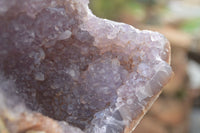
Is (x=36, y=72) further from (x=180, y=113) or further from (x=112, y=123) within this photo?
(x=180, y=113)

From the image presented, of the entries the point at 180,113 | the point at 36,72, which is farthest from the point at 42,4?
the point at 180,113

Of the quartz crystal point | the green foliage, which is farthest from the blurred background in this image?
the quartz crystal point

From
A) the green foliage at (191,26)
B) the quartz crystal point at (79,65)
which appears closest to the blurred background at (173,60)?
the green foliage at (191,26)

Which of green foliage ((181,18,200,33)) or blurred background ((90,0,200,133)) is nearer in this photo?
blurred background ((90,0,200,133))

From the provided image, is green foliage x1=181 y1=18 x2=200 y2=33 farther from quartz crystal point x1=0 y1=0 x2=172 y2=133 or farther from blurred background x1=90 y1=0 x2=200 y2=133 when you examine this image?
quartz crystal point x1=0 y1=0 x2=172 y2=133

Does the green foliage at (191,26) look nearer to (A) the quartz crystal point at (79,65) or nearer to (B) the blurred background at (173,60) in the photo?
(B) the blurred background at (173,60)

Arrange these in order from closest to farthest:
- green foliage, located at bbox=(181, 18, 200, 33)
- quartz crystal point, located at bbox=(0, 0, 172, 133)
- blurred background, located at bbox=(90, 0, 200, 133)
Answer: quartz crystal point, located at bbox=(0, 0, 172, 133) < blurred background, located at bbox=(90, 0, 200, 133) < green foliage, located at bbox=(181, 18, 200, 33)
